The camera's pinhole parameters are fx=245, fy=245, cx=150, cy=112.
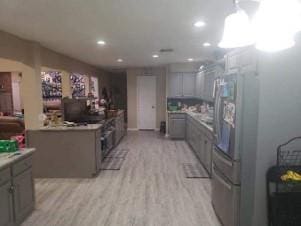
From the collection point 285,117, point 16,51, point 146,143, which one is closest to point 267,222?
point 285,117

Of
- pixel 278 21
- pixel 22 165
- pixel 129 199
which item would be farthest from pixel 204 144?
pixel 278 21

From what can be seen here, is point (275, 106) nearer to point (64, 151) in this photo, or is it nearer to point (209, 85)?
point (64, 151)

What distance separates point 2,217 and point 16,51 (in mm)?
2654

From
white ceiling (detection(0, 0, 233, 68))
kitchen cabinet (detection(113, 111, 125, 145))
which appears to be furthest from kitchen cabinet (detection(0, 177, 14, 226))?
kitchen cabinet (detection(113, 111, 125, 145))

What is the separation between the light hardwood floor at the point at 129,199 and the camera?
3070 mm

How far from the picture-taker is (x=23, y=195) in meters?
3.01

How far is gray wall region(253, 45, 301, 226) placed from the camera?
87.4 inches

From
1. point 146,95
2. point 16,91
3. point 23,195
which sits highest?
point 16,91

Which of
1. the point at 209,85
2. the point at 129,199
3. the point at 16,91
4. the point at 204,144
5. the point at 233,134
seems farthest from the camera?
the point at 16,91

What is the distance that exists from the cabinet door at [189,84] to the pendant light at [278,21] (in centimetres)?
699

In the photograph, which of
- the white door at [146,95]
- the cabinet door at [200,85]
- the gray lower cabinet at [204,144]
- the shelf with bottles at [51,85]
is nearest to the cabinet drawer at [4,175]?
the gray lower cabinet at [204,144]

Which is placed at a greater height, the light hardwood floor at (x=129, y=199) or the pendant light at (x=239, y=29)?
the pendant light at (x=239, y=29)

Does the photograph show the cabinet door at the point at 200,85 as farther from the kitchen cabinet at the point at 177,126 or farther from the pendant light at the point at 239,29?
the pendant light at the point at 239,29

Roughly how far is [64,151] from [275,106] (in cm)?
361
